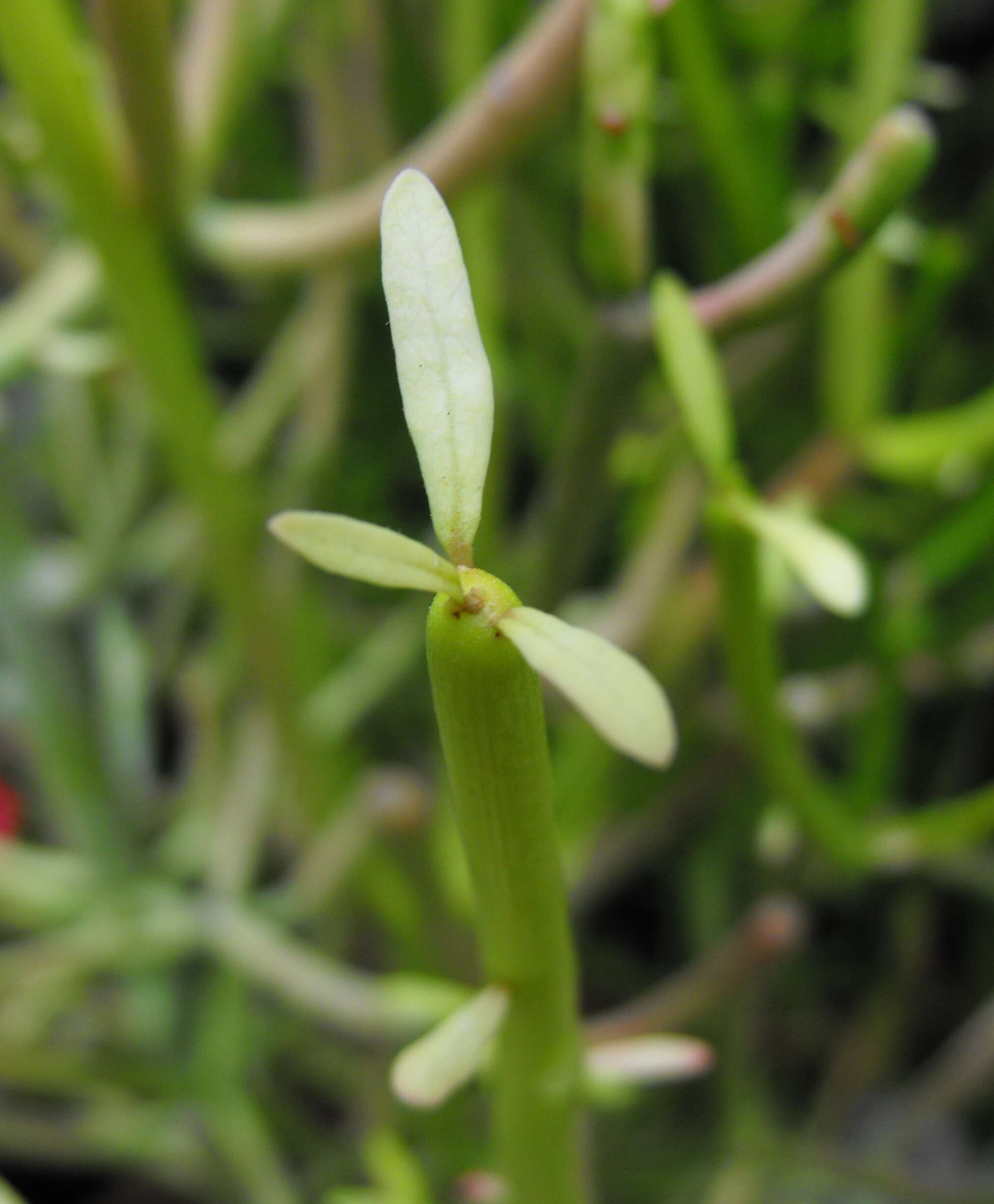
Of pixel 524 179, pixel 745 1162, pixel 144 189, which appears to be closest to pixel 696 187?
pixel 524 179

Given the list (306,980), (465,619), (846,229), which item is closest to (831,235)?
(846,229)

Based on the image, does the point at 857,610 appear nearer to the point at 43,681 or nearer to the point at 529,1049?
the point at 529,1049

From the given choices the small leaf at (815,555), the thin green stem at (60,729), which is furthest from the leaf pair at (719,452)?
the thin green stem at (60,729)

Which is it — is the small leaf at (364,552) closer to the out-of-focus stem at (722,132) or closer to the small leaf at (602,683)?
the small leaf at (602,683)

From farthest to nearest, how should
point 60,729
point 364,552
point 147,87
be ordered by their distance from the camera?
point 60,729 → point 147,87 → point 364,552

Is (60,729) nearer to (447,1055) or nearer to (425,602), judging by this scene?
(425,602)
